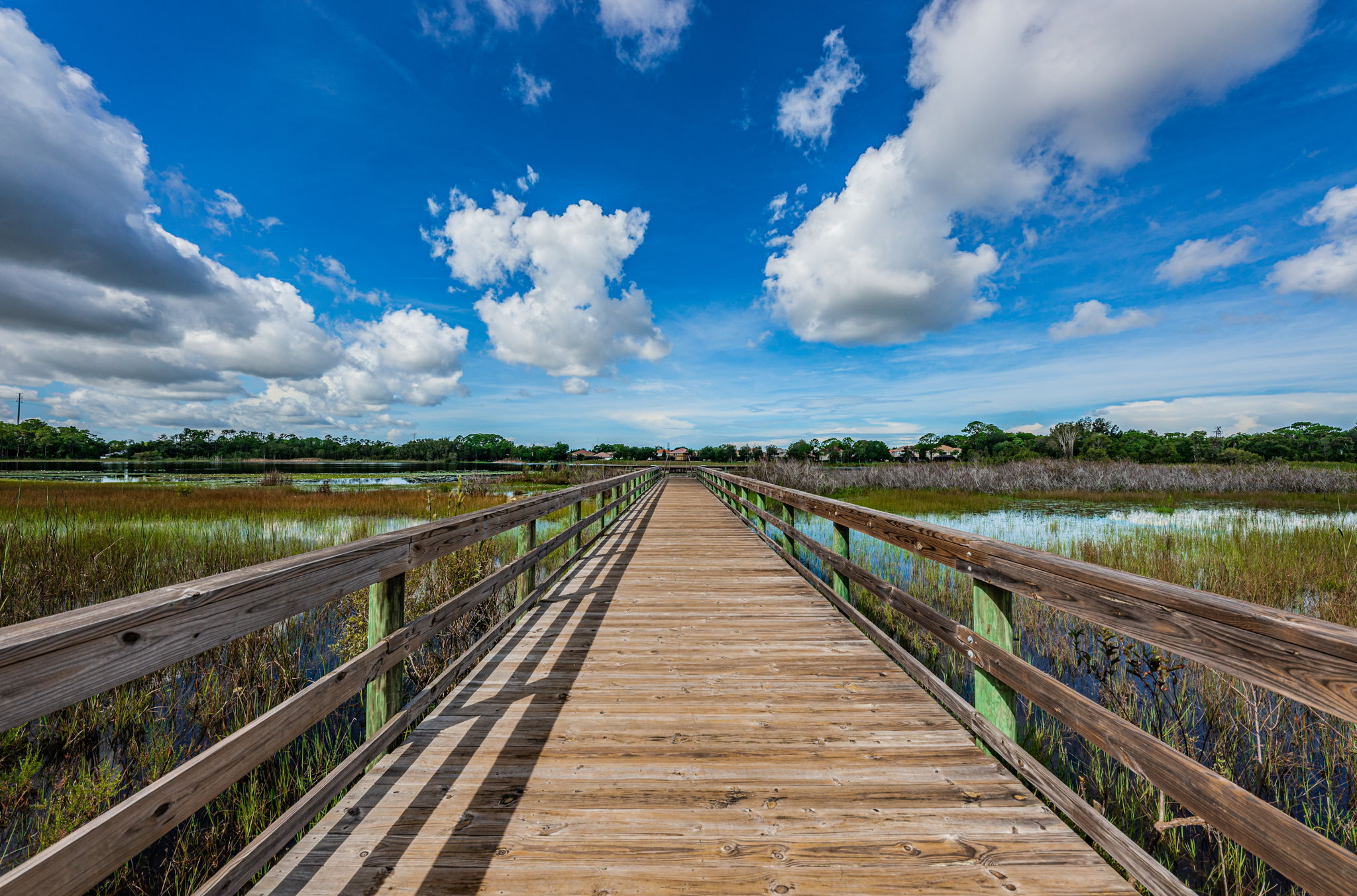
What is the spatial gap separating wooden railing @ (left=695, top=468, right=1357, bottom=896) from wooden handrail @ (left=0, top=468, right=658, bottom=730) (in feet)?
8.34

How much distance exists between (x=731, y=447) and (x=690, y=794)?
94197 millimetres

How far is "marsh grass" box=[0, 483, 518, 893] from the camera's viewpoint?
2.86 m

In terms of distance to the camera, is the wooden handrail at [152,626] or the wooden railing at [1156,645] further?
the wooden railing at [1156,645]

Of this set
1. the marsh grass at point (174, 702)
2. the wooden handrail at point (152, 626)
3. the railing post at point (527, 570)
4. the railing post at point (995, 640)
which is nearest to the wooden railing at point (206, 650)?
the wooden handrail at point (152, 626)

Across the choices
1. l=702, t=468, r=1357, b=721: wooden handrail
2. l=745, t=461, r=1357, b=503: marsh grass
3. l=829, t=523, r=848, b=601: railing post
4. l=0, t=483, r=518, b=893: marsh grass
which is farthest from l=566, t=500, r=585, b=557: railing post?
l=745, t=461, r=1357, b=503: marsh grass

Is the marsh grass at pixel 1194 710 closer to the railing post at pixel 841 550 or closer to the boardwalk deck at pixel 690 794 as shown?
the boardwalk deck at pixel 690 794

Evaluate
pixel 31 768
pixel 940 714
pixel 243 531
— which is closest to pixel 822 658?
pixel 940 714

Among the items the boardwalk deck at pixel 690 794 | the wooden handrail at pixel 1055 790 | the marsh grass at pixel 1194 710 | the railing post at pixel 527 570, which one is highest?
the railing post at pixel 527 570

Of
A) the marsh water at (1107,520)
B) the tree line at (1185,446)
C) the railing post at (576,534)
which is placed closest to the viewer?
the railing post at (576,534)

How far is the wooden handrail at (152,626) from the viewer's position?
105cm

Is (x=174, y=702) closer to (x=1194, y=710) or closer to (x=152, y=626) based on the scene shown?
(x=152, y=626)

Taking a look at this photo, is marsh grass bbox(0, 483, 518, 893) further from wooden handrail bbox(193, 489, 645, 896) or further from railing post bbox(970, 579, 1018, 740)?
railing post bbox(970, 579, 1018, 740)

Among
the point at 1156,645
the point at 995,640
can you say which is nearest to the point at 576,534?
the point at 995,640

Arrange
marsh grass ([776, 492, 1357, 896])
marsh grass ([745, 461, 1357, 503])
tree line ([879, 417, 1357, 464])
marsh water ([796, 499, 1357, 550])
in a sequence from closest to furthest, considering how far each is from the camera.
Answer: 1. marsh grass ([776, 492, 1357, 896])
2. marsh water ([796, 499, 1357, 550])
3. marsh grass ([745, 461, 1357, 503])
4. tree line ([879, 417, 1357, 464])
